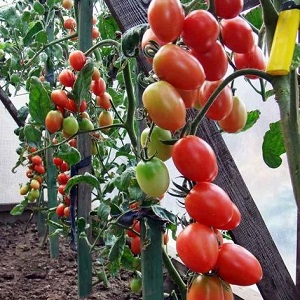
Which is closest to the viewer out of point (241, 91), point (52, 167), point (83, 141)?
point (83, 141)

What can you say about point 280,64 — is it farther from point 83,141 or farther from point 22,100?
point 22,100

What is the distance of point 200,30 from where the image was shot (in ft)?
1.04

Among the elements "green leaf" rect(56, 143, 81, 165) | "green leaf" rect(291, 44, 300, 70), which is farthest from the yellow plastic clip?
"green leaf" rect(56, 143, 81, 165)

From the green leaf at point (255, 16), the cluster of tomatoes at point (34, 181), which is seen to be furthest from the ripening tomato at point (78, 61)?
the cluster of tomatoes at point (34, 181)


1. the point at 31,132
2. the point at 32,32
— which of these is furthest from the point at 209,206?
the point at 32,32

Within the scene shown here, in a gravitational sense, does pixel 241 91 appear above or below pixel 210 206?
above

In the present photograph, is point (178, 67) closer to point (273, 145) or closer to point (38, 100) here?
point (273, 145)

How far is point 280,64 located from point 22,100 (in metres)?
2.75

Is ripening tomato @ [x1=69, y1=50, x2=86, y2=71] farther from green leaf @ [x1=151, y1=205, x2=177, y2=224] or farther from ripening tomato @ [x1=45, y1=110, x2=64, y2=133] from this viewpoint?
green leaf @ [x1=151, y1=205, x2=177, y2=224]

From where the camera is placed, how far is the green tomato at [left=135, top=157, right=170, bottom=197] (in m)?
0.37

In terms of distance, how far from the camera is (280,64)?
0.29m

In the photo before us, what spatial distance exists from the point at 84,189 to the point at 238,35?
0.71 meters

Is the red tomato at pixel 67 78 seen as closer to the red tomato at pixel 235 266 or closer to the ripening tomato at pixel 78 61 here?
the ripening tomato at pixel 78 61

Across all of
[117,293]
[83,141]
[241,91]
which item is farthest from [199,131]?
[117,293]
